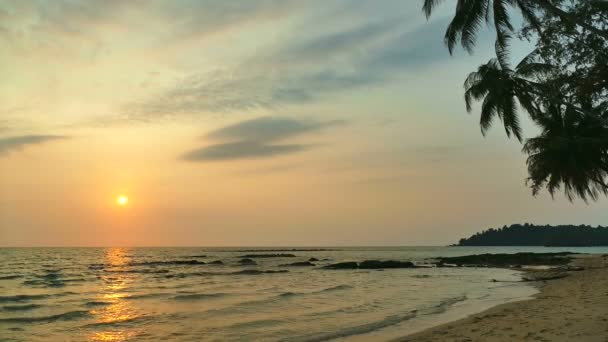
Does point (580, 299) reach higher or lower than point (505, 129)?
lower

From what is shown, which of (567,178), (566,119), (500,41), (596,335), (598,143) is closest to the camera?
(596,335)

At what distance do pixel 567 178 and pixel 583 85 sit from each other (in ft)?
74.8

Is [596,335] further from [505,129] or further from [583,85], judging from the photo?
[505,129]

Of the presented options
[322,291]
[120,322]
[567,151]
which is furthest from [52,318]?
[567,151]

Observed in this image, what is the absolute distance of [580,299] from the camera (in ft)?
61.9

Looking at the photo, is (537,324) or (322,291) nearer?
(537,324)

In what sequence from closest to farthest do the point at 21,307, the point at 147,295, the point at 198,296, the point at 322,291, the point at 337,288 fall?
the point at 21,307 < the point at 198,296 < the point at 147,295 < the point at 322,291 < the point at 337,288

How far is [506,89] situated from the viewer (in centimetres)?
2231

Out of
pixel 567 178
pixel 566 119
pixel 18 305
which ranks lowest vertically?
pixel 18 305

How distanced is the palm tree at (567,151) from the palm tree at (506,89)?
5023mm

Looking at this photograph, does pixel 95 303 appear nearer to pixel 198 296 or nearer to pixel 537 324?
pixel 198 296

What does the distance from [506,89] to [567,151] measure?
13.2 metres

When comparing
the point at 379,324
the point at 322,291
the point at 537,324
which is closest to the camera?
the point at 537,324

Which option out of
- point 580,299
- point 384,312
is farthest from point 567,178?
point 384,312
